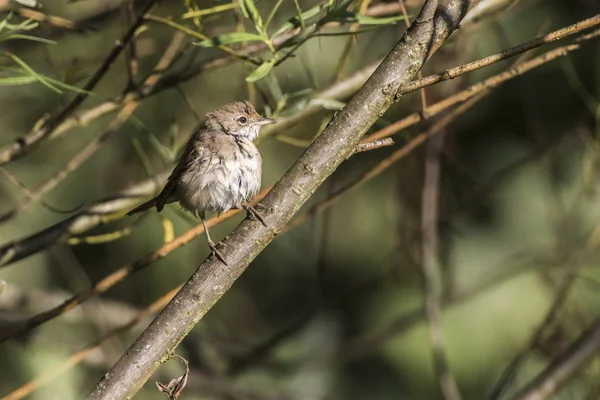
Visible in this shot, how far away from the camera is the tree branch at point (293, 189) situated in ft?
6.84

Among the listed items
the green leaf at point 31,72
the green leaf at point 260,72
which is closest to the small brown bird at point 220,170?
the green leaf at point 260,72

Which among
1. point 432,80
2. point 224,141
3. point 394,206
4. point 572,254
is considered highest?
point 394,206

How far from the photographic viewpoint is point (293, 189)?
212 cm

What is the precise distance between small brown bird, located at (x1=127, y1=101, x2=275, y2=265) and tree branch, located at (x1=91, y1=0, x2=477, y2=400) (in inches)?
47.2

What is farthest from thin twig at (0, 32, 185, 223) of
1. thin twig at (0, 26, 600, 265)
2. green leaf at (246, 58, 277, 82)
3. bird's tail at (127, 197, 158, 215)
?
green leaf at (246, 58, 277, 82)

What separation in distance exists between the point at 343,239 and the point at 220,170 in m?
2.60

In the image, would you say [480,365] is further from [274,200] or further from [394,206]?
[274,200]

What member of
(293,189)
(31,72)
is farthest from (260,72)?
(31,72)

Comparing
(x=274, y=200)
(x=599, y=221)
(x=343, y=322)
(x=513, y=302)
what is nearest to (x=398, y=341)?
(x=343, y=322)

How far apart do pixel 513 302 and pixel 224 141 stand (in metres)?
2.96

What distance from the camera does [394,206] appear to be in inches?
228

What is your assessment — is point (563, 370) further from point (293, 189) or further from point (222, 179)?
point (293, 189)

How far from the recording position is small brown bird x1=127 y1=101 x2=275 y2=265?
3.44 meters

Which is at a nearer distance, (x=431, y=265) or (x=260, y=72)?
(x=260, y=72)
